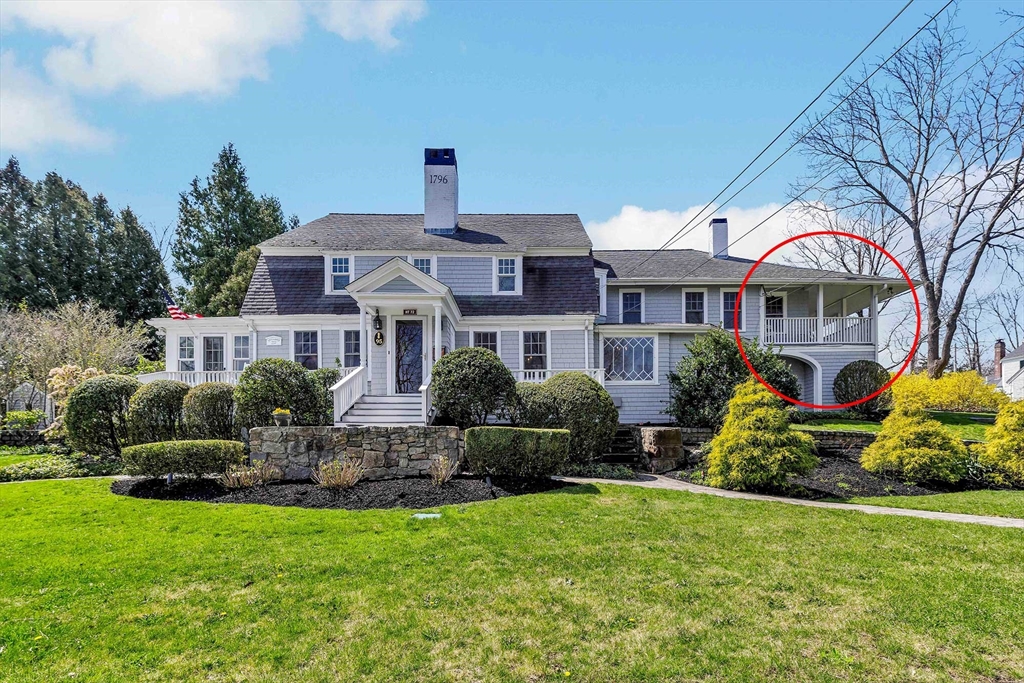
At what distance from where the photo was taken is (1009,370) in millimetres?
39312

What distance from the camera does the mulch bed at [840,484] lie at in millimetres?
10031

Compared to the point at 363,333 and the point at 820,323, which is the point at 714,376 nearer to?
the point at 820,323

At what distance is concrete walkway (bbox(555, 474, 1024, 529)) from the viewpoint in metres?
8.06

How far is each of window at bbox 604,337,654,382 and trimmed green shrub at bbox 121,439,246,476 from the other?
429 inches

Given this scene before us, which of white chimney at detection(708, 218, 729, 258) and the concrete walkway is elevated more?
white chimney at detection(708, 218, 729, 258)

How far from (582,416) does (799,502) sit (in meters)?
4.15

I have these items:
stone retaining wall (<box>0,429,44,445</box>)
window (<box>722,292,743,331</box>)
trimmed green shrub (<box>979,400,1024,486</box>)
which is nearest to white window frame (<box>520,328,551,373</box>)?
window (<box>722,292,743,331</box>)

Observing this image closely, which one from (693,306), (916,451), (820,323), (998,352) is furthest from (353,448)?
(998,352)

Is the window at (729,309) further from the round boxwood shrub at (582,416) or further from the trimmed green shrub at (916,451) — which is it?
the round boxwood shrub at (582,416)

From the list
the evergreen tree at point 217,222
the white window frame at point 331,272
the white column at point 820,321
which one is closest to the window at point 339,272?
the white window frame at point 331,272

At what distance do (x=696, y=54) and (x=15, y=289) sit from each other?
34607mm

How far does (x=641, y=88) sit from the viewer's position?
387 inches

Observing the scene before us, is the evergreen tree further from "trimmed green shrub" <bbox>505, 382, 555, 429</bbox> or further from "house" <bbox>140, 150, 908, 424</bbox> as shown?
"trimmed green shrub" <bbox>505, 382, 555, 429</bbox>

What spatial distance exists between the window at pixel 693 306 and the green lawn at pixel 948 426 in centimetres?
510
